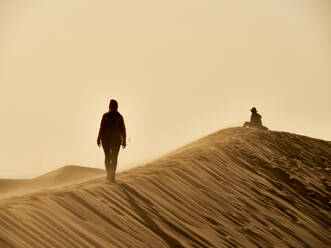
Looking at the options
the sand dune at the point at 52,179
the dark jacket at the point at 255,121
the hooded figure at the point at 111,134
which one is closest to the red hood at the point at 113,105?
the hooded figure at the point at 111,134

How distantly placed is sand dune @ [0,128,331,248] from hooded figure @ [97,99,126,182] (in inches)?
15.8

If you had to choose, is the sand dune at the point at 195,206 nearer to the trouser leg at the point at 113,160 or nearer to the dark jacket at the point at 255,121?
the trouser leg at the point at 113,160

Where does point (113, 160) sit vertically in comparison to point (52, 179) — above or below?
above

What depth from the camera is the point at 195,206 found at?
1063 cm

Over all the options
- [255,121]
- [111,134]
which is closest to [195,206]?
[111,134]

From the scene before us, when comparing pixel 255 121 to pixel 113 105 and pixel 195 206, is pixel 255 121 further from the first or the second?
pixel 113 105

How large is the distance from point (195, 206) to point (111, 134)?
1.89 metres

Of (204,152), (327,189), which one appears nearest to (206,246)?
(204,152)

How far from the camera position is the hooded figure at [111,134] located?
10594 millimetres

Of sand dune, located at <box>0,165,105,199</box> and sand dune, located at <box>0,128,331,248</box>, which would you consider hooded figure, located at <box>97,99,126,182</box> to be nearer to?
sand dune, located at <box>0,128,331,248</box>

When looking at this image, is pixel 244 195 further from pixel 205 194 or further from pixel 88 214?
pixel 88 214

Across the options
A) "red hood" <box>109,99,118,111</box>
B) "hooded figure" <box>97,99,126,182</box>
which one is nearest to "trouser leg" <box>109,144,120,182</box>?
"hooded figure" <box>97,99,126,182</box>

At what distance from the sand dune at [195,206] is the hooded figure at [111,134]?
40 centimetres

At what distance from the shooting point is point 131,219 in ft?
29.7
